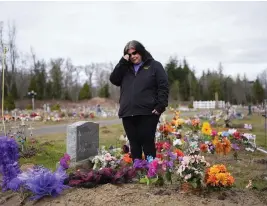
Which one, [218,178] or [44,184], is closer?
[218,178]

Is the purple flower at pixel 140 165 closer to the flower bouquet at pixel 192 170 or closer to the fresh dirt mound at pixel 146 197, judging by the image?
the fresh dirt mound at pixel 146 197

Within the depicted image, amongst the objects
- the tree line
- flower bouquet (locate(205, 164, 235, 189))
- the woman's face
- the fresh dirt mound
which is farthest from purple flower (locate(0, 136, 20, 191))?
the tree line

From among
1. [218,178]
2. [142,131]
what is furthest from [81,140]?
[218,178]

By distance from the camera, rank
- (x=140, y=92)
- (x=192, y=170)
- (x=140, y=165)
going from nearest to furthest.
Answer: (x=192, y=170), (x=140, y=165), (x=140, y=92)

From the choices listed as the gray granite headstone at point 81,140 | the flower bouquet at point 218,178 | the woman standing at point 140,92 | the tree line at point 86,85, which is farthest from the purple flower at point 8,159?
the tree line at point 86,85

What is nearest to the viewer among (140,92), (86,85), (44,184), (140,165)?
(44,184)

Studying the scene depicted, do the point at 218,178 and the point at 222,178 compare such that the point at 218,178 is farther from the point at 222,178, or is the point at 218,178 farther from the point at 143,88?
the point at 143,88

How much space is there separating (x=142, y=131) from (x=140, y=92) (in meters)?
0.48

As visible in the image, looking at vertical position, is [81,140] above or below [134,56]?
below

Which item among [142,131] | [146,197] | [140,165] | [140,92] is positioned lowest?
[146,197]

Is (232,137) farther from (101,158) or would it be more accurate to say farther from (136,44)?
(136,44)

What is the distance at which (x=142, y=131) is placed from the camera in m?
4.11

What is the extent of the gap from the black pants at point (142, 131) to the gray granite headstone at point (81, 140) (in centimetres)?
176

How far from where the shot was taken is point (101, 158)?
526cm
